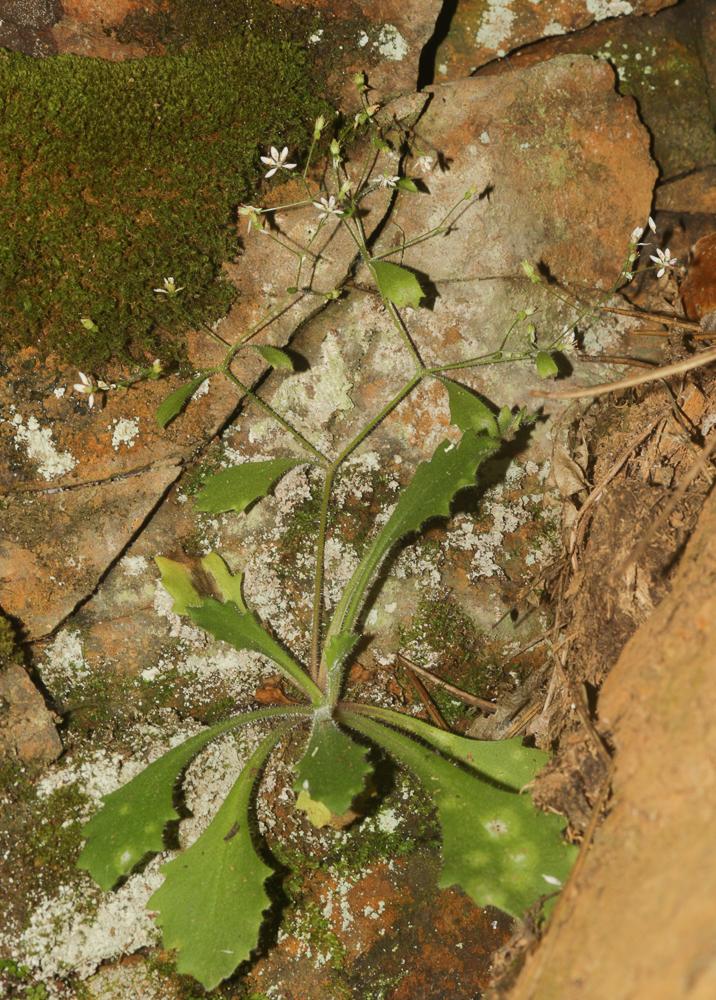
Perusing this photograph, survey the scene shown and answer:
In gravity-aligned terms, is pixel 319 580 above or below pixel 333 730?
above

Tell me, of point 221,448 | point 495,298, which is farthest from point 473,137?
point 221,448

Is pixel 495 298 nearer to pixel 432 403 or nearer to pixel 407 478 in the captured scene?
pixel 432 403

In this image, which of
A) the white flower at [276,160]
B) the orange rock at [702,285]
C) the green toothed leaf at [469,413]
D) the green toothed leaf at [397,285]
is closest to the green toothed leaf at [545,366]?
the green toothed leaf at [469,413]

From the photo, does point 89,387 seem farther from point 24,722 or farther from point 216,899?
point 216,899

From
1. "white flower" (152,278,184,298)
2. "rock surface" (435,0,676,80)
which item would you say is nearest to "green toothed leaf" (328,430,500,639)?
"white flower" (152,278,184,298)

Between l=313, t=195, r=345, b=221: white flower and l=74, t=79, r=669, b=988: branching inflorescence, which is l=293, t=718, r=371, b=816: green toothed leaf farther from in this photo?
l=313, t=195, r=345, b=221: white flower

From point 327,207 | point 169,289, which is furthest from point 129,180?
point 327,207
